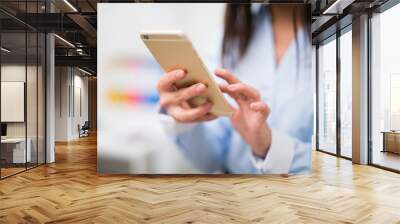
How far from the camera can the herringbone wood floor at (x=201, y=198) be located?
4.14 metres

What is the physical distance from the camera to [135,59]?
21.5 ft

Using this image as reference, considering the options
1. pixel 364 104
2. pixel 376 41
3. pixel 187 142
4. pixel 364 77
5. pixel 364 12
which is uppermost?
pixel 364 12

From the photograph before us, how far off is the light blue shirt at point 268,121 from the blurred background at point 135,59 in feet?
1.30

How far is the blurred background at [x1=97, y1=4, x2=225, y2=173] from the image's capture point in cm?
654

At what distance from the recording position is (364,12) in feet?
26.5

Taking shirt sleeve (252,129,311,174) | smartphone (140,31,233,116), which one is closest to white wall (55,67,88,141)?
shirt sleeve (252,129,311,174)

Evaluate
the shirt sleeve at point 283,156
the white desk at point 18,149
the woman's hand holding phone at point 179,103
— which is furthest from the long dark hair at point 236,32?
the white desk at point 18,149

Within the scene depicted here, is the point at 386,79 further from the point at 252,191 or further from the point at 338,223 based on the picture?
the point at 338,223

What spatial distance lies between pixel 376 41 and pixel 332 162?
9.01 ft

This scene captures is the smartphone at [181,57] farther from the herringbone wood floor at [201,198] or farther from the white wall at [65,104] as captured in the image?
the white wall at [65,104]

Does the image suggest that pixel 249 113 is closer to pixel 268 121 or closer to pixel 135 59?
pixel 268 121

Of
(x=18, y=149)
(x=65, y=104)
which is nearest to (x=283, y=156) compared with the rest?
(x=18, y=149)

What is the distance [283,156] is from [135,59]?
2.97 meters

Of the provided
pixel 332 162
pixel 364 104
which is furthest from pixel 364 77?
pixel 332 162
